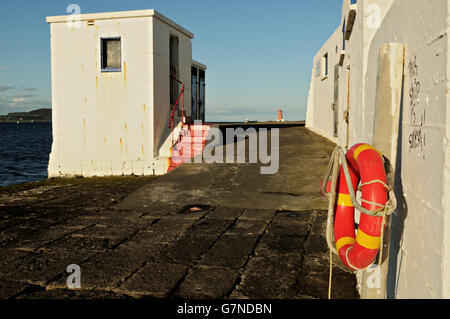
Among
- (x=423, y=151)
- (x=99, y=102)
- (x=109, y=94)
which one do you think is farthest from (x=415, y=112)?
(x=99, y=102)

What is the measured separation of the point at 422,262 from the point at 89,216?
564cm

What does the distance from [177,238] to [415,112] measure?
373 centimetres

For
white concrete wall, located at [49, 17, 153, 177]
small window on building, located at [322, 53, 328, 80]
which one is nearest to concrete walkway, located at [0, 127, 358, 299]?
white concrete wall, located at [49, 17, 153, 177]

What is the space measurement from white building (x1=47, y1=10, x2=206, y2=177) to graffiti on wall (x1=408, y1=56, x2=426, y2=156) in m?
9.03

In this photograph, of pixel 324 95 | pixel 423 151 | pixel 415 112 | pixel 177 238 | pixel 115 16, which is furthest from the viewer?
pixel 324 95

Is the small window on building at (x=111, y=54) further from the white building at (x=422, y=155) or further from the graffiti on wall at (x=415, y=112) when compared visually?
the graffiti on wall at (x=415, y=112)

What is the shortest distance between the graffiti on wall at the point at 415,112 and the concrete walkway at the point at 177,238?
1.91 metres

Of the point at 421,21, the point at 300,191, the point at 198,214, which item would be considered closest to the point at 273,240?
the point at 198,214

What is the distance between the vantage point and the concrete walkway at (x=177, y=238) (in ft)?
12.7

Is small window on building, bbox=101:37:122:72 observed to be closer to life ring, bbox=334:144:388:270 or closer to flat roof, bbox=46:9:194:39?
flat roof, bbox=46:9:194:39

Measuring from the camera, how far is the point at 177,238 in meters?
5.34

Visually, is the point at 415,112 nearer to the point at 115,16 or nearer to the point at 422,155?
the point at 422,155

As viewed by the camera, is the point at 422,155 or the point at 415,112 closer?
the point at 422,155
